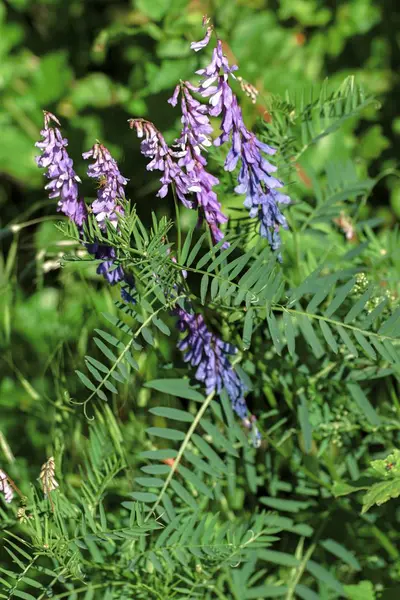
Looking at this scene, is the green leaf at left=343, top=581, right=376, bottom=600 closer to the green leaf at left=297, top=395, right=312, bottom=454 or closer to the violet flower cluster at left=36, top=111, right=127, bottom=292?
the green leaf at left=297, top=395, right=312, bottom=454

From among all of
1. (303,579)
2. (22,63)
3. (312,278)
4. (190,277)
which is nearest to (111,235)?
(312,278)

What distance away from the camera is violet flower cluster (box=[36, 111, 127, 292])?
2.75ft

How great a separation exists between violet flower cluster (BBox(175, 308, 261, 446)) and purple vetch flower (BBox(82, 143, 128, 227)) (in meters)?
0.15

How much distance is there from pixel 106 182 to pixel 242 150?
0.53 feet

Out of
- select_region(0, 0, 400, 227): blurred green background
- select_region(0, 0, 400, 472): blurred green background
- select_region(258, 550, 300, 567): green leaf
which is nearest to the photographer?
select_region(258, 550, 300, 567): green leaf

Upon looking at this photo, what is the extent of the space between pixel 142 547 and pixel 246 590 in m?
0.22

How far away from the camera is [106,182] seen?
849 mm

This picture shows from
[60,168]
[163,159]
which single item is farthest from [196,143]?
[60,168]

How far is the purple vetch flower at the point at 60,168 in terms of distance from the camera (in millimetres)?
842

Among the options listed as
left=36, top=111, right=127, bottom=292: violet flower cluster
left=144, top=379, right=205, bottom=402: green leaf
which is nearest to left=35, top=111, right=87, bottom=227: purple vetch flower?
left=36, top=111, right=127, bottom=292: violet flower cluster

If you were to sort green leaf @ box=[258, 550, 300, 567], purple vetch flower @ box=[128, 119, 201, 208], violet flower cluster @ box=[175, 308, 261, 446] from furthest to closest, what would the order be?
1. green leaf @ box=[258, 550, 300, 567]
2. violet flower cluster @ box=[175, 308, 261, 446]
3. purple vetch flower @ box=[128, 119, 201, 208]

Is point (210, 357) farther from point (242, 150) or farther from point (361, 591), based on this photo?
point (361, 591)

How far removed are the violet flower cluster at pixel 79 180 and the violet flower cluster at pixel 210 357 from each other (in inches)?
5.1

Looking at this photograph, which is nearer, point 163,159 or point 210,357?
point 163,159
